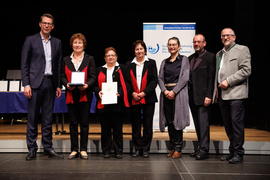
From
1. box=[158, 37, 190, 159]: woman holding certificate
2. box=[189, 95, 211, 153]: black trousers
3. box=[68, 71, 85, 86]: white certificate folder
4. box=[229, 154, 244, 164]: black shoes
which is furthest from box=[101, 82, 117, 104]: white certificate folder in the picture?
box=[229, 154, 244, 164]: black shoes

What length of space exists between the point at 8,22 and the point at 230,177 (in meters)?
7.17

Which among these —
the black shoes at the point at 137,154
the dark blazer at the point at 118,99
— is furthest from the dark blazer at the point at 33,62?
the black shoes at the point at 137,154

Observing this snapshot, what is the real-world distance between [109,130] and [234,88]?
167 centimetres

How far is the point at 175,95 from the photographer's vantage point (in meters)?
3.36

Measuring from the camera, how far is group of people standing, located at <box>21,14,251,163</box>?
3.26 metres

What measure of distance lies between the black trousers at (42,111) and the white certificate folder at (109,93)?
0.69m

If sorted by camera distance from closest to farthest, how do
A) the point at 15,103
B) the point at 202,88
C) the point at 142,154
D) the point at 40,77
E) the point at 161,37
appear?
the point at 40,77 → the point at 202,88 → the point at 142,154 → the point at 15,103 → the point at 161,37

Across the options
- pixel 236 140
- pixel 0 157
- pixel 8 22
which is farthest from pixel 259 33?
pixel 8 22

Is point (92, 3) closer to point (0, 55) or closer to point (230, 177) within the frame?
point (0, 55)

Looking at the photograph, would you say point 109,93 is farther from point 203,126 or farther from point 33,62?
point 203,126

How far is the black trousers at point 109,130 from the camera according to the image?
3.37 metres

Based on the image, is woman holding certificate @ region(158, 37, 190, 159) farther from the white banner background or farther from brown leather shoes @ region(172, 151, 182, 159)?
the white banner background

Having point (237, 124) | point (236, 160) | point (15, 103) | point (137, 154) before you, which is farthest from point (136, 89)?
point (15, 103)

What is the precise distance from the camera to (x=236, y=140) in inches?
126
